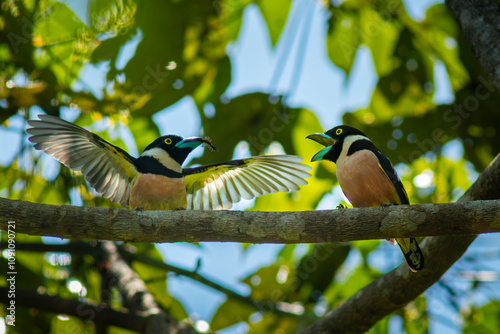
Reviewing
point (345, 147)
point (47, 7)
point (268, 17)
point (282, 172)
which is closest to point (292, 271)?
point (282, 172)

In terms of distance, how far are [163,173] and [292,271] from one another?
7.33 feet

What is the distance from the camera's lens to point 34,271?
5.20 metres

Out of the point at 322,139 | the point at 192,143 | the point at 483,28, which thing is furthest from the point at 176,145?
the point at 483,28

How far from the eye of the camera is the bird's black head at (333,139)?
162 inches

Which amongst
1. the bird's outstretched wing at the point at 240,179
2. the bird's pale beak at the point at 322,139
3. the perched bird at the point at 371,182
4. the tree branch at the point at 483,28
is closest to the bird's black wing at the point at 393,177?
the perched bird at the point at 371,182

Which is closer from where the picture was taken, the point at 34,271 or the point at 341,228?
the point at 341,228

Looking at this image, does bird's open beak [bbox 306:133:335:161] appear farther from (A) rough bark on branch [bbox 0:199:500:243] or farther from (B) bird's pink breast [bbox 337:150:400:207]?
(A) rough bark on branch [bbox 0:199:500:243]

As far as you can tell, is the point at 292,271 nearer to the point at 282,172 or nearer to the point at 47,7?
the point at 282,172

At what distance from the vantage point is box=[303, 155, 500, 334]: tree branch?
354 centimetres

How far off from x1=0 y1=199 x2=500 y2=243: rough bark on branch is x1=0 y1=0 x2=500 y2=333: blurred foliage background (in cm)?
150

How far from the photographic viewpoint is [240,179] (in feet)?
15.3

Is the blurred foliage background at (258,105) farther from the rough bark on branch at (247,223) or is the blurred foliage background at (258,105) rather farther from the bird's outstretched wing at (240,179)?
the rough bark on branch at (247,223)

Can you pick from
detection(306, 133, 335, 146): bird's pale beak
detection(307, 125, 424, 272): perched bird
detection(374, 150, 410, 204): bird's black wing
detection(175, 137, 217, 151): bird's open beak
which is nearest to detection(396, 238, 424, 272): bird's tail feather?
detection(307, 125, 424, 272): perched bird

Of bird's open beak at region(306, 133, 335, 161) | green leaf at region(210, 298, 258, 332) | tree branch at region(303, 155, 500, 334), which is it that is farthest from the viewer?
green leaf at region(210, 298, 258, 332)
